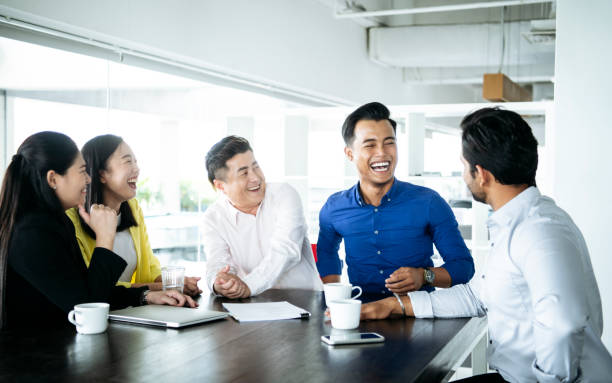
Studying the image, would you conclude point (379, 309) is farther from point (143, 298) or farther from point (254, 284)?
point (143, 298)

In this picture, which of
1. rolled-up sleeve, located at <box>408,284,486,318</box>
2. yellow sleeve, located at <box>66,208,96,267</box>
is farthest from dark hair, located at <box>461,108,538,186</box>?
yellow sleeve, located at <box>66,208,96,267</box>

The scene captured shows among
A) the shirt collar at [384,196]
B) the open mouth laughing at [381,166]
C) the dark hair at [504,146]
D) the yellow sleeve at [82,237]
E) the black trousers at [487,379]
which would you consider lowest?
the black trousers at [487,379]

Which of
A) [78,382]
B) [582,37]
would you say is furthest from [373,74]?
[78,382]

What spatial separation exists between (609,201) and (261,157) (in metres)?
5.96

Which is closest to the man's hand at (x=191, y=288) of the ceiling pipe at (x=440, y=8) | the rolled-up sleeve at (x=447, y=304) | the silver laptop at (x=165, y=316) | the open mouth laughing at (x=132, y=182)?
the silver laptop at (x=165, y=316)

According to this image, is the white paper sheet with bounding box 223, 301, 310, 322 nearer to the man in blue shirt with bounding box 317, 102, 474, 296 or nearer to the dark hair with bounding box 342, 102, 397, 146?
the man in blue shirt with bounding box 317, 102, 474, 296

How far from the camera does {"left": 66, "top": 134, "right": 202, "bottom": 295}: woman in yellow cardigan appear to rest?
107 inches

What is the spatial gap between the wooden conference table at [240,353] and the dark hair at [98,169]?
3.29ft

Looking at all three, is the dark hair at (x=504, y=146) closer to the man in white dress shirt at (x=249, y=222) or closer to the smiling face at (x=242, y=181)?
the man in white dress shirt at (x=249, y=222)

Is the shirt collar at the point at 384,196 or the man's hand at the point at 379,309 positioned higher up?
the shirt collar at the point at 384,196

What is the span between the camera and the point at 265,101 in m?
6.42

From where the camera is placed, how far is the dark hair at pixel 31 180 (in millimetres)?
1882

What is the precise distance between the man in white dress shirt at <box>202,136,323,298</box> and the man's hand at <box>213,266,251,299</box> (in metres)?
0.27

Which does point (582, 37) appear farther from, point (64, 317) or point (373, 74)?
point (373, 74)
